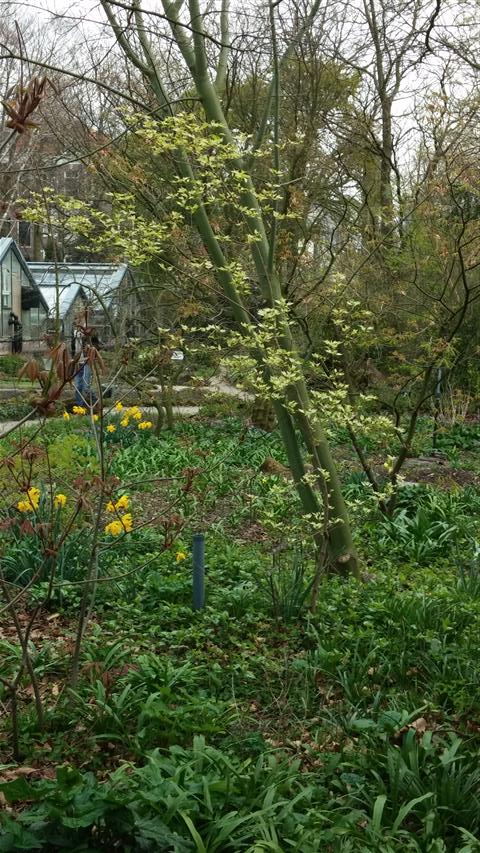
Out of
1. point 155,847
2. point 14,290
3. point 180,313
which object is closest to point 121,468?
point 180,313

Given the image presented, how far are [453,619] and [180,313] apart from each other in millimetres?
6567

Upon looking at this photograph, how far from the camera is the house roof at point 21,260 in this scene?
77.3 feet

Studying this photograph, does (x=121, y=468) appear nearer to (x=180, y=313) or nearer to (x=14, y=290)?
(x=180, y=313)

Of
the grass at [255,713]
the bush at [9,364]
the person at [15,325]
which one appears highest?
the person at [15,325]

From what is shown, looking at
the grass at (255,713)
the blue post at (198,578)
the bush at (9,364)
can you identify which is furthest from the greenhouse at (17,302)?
the blue post at (198,578)

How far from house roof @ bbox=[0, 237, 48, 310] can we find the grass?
18793mm

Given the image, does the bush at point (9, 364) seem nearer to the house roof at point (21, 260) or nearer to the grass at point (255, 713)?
the house roof at point (21, 260)

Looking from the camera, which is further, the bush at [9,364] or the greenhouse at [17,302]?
the greenhouse at [17,302]

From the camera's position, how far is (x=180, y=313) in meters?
10.6

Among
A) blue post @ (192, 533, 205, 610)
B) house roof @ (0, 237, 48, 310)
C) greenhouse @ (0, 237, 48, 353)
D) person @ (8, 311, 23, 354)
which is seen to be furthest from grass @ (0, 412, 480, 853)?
person @ (8, 311, 23, 354)

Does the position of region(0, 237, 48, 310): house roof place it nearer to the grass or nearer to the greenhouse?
the greenhouse

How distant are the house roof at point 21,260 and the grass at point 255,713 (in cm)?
1879

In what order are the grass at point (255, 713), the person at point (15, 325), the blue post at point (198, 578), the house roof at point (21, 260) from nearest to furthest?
the grass at point (255, 713) → the blue post at point (198, 578) → the house roof at point (21, 260) → the person at point (15, 325)

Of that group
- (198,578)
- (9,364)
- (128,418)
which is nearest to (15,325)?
(9,364)
